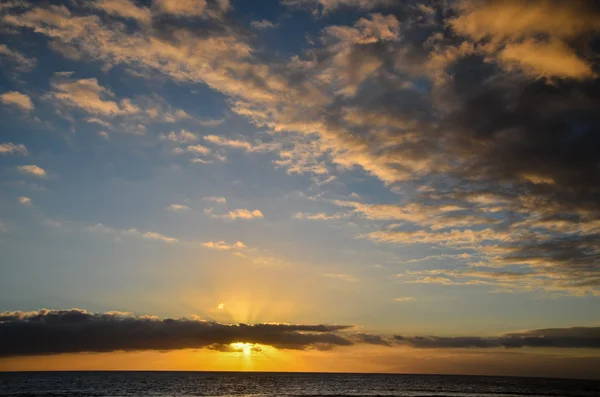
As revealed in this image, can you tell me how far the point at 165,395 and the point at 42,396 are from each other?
27325mm

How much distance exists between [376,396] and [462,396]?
21080mm

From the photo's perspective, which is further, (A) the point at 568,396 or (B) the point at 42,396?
(A) the point at 568,396

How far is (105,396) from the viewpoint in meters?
102

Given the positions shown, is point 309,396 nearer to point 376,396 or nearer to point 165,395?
point 376,396

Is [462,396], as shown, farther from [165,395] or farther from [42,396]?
[42,396]

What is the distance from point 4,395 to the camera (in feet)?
326

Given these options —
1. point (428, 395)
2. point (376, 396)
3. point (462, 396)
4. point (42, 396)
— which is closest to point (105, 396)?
point (42, 396)

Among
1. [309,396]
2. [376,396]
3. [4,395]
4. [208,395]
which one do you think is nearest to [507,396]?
[376,396]

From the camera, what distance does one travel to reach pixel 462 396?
102812 mm

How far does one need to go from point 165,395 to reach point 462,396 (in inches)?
2831

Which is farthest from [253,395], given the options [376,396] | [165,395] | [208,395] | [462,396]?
[462,396]

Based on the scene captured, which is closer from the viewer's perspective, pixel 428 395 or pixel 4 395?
pixel 4 395

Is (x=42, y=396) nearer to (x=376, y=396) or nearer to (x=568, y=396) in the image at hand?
(x=376, y=396)

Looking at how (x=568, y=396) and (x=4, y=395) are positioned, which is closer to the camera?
(x=4, y=395)
